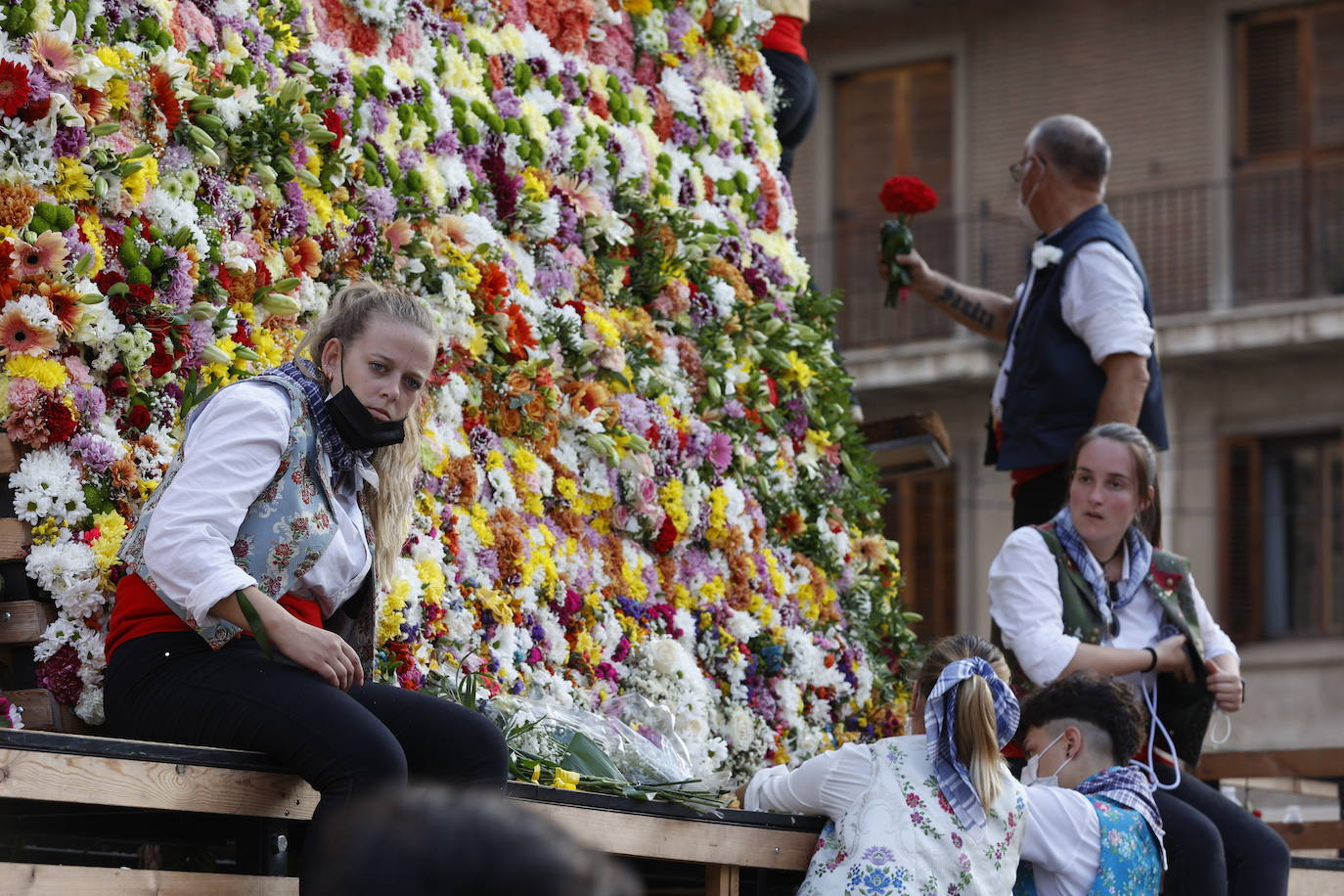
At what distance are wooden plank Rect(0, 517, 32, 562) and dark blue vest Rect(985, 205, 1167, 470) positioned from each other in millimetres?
3357

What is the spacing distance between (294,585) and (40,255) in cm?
115

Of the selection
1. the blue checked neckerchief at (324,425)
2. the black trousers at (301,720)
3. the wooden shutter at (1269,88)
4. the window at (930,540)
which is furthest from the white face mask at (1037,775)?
the wooden shutter at (1269,88)

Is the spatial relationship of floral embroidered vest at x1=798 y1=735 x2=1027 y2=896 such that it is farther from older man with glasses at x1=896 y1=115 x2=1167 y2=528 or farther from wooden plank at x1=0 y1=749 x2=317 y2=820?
older man with glasses at x1=896 y1=115 x2=1167 y2=528

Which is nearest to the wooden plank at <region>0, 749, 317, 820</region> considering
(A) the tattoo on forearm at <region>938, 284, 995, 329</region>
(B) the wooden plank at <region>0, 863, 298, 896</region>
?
(B) the wooden plank at <region>0, 863, 298, 896</region>

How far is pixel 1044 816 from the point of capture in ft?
16.6

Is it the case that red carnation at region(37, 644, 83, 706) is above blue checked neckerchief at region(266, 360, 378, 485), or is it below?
below

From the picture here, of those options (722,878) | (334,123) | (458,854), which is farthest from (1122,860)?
(458,854)

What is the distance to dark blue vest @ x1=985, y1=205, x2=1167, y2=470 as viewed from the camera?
266 inches

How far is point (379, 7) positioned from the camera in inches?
238

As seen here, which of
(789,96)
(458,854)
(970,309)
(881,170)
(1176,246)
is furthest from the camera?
(881,170)

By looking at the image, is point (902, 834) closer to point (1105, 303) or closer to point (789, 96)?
point (1105, 303)

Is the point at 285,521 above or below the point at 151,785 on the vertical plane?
above

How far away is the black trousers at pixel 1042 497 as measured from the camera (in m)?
6.80

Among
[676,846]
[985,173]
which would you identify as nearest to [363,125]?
[676,846]
